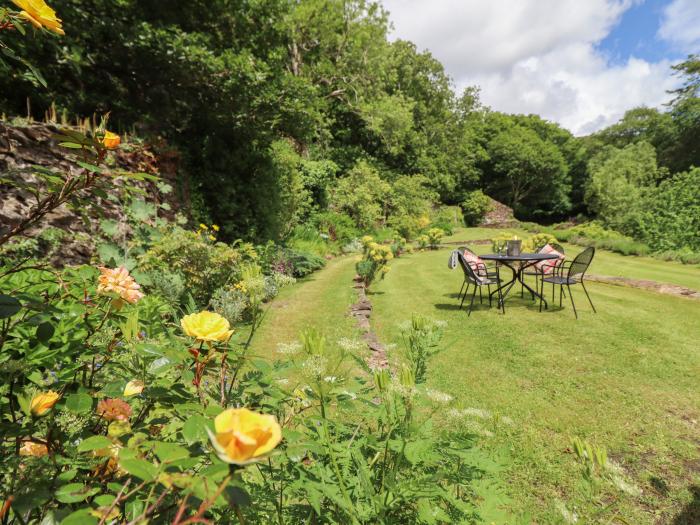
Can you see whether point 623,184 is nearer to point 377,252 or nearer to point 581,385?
point 377,252

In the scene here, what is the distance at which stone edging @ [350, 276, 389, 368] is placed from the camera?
12.5ft

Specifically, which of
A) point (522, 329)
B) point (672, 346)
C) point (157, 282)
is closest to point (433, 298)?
point (522, 329)

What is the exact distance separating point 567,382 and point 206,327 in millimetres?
3879

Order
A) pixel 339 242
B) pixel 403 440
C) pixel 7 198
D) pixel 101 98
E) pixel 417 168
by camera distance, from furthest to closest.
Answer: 1. pixel 417 168
2. pixel 339 242
3. pixel 101 98
4. pixel 7 198
5. pixel 403 440

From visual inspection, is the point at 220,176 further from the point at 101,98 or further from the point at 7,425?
the point at 7,425

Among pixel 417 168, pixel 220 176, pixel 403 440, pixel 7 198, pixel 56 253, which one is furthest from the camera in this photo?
pixel 417 168

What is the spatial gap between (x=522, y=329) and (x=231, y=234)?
6561 mm

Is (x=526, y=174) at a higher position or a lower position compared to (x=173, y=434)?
higher

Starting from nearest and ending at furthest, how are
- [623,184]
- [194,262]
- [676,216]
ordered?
[194,262] < [676,216] < [623,184]

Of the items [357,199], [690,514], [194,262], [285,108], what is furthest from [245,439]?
[357,199]

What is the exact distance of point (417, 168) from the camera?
949 inches

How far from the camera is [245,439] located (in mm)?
421

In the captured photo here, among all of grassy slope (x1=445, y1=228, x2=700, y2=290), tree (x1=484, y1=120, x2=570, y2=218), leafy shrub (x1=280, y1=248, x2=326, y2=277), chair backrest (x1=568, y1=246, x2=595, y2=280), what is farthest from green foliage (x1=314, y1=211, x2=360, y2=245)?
tree (x1=484, y1=120, x2=570, y2=218)

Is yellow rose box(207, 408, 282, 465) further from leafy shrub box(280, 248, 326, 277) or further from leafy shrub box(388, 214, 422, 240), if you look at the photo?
leafy shrub box(388, 214, 422, 240)
